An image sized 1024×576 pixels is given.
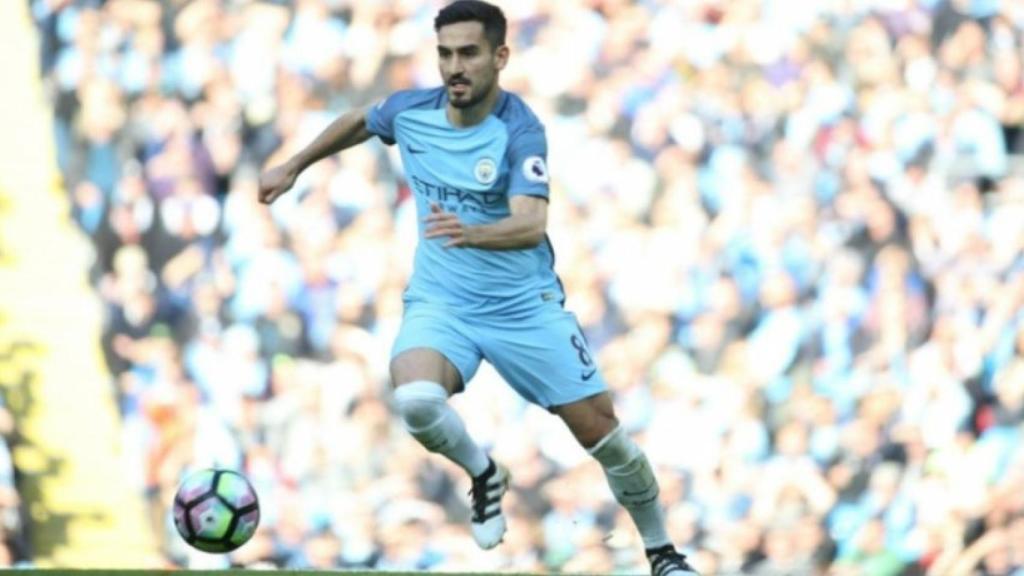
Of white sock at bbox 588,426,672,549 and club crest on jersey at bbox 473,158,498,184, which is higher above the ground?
club crest on jersey at bbox 473,158,498,184

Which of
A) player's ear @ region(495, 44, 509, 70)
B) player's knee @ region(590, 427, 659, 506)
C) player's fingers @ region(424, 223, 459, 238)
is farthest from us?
player's knee @ region(590, 427, 659, 506)

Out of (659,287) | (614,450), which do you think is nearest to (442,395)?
(614,450)

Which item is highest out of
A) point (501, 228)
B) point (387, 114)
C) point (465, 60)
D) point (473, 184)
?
point (465, 60)

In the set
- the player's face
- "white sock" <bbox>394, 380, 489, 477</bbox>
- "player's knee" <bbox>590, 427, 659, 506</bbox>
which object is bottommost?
"player's knee" <bbox>590, 427, 659, 506</bbox>

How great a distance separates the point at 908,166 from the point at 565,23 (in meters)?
1.62

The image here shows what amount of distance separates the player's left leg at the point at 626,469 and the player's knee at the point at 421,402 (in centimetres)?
47

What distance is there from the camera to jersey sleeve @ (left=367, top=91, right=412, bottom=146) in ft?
23.7

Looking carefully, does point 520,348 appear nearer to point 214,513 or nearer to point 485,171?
point 485,171

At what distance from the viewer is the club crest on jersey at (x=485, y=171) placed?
6.96 meters

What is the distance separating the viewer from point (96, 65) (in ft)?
31.0

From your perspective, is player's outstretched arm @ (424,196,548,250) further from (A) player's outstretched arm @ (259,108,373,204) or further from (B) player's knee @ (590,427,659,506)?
(B) player's knee @ (590,427,659,506)

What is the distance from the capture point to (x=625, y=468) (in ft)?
23.8

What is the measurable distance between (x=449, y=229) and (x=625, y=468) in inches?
45.9

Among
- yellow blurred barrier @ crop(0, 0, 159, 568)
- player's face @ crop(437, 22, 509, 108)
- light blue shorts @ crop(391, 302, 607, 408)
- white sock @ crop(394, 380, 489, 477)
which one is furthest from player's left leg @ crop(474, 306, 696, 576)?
yellow blurred barrier @ crop(0, 0, 159, 568)
